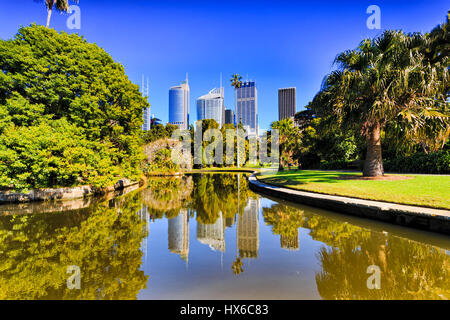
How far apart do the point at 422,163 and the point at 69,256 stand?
72.4 feet

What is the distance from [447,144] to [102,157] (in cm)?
2517

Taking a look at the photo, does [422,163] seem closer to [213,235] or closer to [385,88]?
[385,88]

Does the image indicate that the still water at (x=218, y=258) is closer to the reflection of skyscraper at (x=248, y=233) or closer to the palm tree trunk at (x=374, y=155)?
the reflection of skyscraper at (x=248, y=233)

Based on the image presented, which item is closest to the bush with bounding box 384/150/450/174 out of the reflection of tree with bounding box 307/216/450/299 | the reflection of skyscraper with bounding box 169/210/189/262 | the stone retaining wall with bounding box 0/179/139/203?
the reflection of tree with bounding box 307/216/450/299

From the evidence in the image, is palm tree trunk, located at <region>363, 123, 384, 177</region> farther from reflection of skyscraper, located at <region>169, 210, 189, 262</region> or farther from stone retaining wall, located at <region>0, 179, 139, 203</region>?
stone retaining wall, located at <region>0, 179, 139, 203</region>

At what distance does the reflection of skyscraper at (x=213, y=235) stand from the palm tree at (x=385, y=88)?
10276 millimetres

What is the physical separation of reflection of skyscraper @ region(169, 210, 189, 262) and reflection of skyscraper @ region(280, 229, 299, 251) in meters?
2.44

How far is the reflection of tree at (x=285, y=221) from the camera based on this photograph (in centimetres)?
546

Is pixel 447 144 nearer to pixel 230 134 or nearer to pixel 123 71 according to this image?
pixel 123 71

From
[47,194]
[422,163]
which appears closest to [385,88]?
[422,163]

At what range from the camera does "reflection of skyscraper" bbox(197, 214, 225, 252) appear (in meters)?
5.21

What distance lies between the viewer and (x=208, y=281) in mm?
3451

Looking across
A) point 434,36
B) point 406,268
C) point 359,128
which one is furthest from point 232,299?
point 434,36

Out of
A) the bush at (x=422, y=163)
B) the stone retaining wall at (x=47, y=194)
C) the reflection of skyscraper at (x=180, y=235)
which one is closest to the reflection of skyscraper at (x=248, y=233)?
the reflection of skyscraper at (x=180, y=235)
